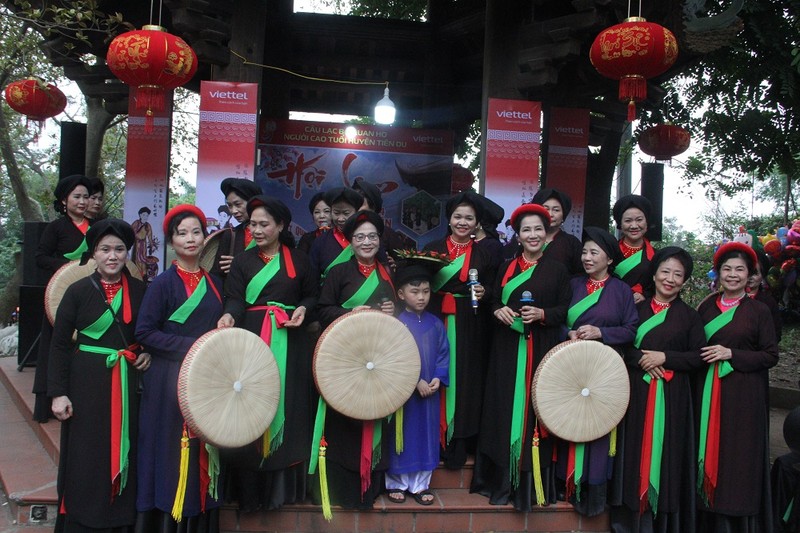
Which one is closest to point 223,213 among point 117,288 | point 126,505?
point 117,288

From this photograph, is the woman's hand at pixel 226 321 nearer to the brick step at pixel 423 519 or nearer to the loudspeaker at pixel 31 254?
the brick step at pixel 423 519

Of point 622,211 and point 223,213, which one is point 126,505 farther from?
point 622,211

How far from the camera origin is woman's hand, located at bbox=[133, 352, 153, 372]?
3.17m

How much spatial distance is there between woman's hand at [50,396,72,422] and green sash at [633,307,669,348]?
286 cm

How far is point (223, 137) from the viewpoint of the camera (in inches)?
208

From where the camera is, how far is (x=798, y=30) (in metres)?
5.32

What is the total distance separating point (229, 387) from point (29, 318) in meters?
3.79

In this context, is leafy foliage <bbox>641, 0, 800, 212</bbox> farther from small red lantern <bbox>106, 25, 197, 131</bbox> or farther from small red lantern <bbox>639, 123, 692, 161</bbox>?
small red lantern <bbox>106, 25, 197, 131</bbox>

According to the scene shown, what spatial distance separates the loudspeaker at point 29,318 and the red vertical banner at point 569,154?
471 cm

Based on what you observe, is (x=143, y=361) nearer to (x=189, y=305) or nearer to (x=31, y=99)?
(x=189, y=305)

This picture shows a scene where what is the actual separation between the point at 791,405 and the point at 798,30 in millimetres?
4671

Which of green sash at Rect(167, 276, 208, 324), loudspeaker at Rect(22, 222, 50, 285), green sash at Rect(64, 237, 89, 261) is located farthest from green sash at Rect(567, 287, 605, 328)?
loudspeaker at Rect(22, 222, 50, 285)

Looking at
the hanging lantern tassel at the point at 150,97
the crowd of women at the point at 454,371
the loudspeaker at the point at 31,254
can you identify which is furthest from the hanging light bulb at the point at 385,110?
the loudspeaker at the point at 31,254

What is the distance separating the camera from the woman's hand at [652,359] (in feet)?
11.5
